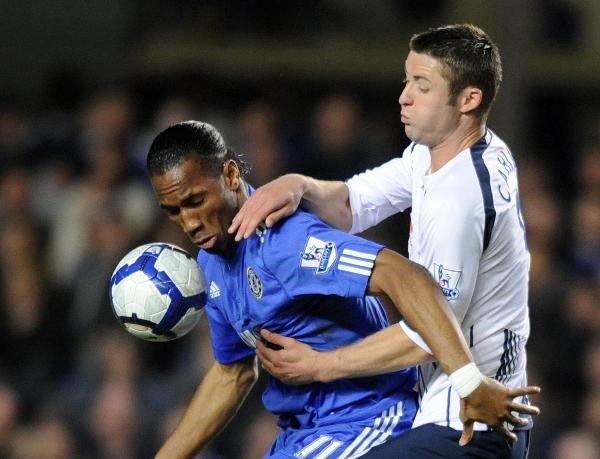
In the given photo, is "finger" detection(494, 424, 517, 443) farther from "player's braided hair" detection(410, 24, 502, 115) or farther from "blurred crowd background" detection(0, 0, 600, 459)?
"blurred crowd background" detection(0, 0, 600, 459)

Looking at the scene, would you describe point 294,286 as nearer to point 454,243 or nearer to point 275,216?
point 275,216

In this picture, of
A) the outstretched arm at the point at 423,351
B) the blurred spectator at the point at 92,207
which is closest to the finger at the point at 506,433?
the outstretched arm at the point at 423,351

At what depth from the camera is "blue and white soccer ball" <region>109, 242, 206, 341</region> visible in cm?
382

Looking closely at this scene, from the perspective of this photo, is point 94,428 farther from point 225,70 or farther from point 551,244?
point 225,70

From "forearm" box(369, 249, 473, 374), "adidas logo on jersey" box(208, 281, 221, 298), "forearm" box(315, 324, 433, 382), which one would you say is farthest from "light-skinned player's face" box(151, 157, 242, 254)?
"forearm" box(369, 249, 473, 374)

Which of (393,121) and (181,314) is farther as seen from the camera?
(393,121)

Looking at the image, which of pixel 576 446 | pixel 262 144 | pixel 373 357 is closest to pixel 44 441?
pixel 262 144

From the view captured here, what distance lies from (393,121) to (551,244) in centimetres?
176

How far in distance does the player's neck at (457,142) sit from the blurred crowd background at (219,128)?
3114mm

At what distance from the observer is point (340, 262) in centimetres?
348

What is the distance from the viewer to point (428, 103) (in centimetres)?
362

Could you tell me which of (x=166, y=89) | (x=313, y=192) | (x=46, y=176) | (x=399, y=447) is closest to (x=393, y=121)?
(x=166, y=89)

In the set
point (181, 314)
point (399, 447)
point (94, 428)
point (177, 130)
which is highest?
point (177, 130)

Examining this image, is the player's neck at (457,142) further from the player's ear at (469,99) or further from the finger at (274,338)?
the finger at (274,338)
